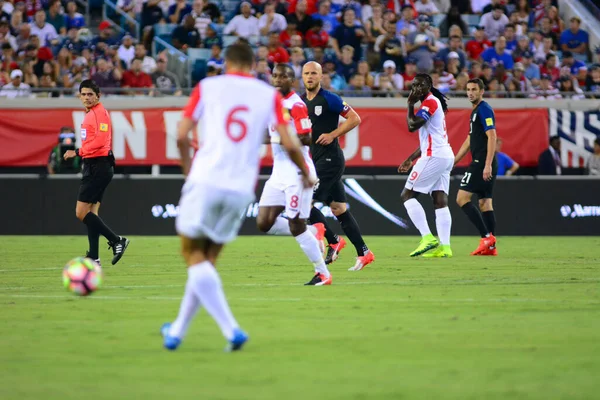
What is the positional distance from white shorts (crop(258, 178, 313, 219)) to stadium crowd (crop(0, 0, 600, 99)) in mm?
12422

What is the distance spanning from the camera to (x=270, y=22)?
83.1ft

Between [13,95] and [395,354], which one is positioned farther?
[13,95]

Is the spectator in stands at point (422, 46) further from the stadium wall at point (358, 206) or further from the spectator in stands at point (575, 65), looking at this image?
the stadium wall at point (358, 206)

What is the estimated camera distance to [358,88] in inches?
939

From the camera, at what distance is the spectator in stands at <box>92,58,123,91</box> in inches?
920

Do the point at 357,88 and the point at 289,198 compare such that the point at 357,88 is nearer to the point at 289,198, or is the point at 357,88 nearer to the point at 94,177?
the point at 94,177

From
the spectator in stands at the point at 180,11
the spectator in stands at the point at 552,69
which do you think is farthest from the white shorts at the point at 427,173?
the spectator in stands at the point at 180,11

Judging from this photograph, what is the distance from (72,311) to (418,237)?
13638 millimetres

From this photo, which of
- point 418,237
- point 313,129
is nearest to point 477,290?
point 313,129

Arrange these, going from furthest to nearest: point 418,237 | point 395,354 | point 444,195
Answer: point 418,237, point 444,195, point 395,354

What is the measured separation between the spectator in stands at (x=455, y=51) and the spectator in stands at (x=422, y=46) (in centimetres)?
21

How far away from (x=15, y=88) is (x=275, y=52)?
5807 mm

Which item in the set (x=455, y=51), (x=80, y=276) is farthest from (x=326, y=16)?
(x=80, y=276)

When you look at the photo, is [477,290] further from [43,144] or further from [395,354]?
[43,144]
